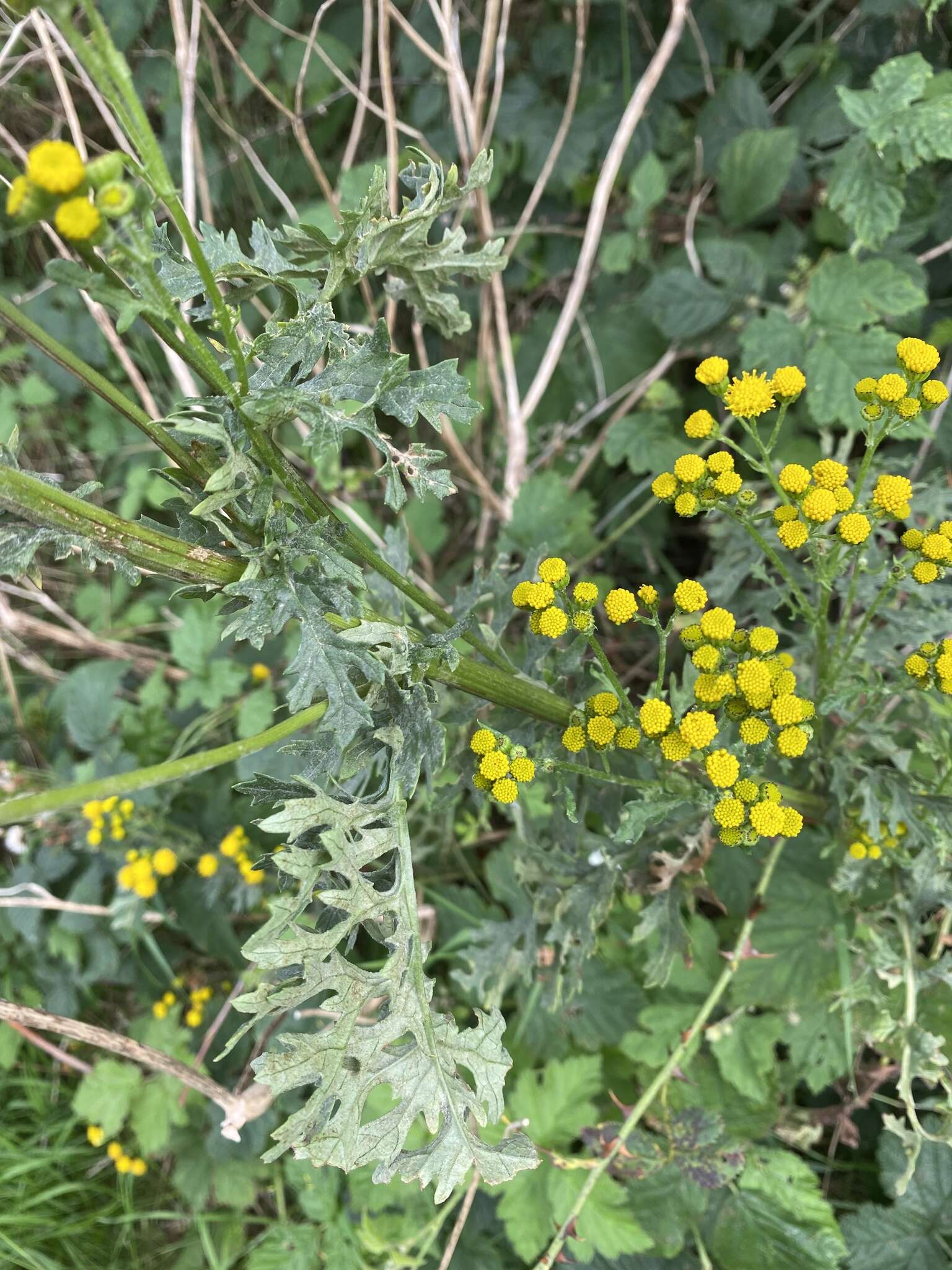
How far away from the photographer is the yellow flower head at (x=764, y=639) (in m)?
1.38

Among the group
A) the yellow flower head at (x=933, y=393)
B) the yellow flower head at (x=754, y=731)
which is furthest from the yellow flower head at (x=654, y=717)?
the yellow flower head at (x=933, y=393)

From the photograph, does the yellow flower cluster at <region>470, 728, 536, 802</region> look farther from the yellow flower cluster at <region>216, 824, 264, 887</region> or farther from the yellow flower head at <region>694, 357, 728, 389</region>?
the yellow flower cluster at <region>216, 824, 264, 887</region>

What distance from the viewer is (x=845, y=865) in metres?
1.84

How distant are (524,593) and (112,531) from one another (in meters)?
0.64

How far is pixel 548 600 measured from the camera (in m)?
1.45

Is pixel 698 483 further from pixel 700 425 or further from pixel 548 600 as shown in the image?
pixel 548 600

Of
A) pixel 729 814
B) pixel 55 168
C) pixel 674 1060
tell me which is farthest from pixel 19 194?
pixel 674 1060

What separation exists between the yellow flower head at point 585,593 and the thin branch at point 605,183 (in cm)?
149

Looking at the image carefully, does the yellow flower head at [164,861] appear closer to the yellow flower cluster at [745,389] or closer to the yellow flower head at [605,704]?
the yellow flower head at [605,704]

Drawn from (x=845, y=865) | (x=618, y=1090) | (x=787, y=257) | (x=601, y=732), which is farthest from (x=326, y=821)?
(x=787, y=257)

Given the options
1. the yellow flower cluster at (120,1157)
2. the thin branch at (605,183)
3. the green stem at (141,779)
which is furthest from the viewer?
the yellow flower cluster at (120,1157)

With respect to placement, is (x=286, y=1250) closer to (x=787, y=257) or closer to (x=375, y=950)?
(x=375, y=950)

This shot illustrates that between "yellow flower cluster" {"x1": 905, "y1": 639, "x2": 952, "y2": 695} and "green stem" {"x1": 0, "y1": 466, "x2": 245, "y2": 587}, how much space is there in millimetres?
1074

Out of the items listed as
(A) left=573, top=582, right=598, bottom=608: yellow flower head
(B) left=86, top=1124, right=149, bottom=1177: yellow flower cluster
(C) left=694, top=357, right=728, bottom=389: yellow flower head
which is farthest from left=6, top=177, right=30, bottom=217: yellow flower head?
(B) left=86, top=1124, right=149, bottom=1177: yellow flower cluster
